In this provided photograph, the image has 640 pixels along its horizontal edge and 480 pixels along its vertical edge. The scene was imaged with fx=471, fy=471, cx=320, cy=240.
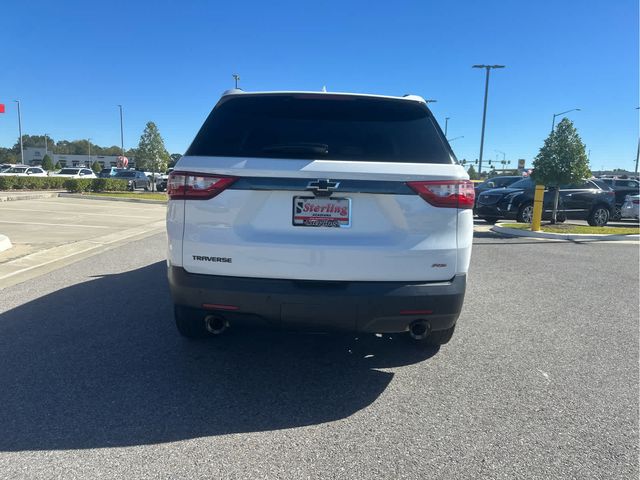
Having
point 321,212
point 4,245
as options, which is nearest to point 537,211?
point 321,212

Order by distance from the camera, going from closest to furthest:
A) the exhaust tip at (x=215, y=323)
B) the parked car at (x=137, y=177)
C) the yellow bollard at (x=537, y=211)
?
the exhaust tip at (x=215, y=323) < the yellow bollard at (x=537, y=211) < the parked car at (x=137, y=177)

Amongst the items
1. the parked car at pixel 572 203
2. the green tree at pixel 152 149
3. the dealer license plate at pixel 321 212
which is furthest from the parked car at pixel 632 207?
the green tree at pixel 152 149

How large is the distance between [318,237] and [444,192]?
807 millimetres

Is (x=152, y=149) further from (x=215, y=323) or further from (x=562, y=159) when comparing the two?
(x=215, y=323)

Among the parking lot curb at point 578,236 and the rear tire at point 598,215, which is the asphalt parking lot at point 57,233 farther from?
the rear tire at point 598,215

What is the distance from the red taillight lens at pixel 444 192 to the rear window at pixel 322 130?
194 millimetres

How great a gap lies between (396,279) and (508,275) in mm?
4971

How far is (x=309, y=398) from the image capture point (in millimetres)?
3094

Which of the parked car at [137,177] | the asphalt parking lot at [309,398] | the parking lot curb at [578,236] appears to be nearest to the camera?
the asphalt parking lot at [309,398]

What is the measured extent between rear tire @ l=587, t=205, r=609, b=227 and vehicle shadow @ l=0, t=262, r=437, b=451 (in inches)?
541

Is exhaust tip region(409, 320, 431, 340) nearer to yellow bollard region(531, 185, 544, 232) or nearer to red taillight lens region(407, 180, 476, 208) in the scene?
red taillight lens region(407, 180, 476, 208)

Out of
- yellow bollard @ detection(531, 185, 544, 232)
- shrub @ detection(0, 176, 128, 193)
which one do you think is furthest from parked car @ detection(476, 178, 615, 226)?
shrub @ detection(0, 176, 128, 193)

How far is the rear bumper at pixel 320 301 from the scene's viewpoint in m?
2.76

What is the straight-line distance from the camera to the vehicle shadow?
8.84ft
